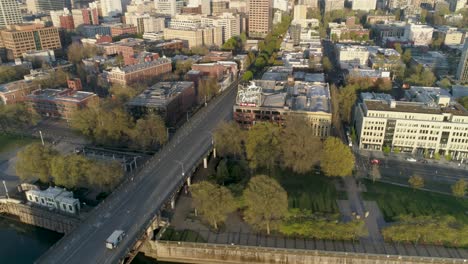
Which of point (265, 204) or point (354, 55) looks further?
point (354, 55)

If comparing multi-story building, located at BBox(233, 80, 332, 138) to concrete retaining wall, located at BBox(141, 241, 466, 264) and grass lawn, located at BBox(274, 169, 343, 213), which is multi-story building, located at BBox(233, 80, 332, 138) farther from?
concrete retaining wall, located at BBox(141, 241, 466, 264)

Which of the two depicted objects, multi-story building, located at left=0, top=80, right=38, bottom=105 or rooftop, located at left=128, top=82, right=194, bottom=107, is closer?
rooftop, located at left=128, top=82, right=194, bottom=107

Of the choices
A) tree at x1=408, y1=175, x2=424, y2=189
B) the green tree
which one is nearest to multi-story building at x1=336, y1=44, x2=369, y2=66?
tree at x1=408, y1=175, x2=424, y2=189

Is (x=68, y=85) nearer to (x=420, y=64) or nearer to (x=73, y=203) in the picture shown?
(x=73, y=203)

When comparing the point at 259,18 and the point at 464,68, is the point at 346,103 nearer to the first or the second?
the point at 464,68

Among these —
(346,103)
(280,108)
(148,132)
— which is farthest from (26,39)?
(346,103)

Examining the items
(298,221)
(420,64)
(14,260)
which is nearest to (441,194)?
(298,221)

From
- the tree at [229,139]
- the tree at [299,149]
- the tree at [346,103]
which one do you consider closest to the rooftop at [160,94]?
the tree at [229,139]
